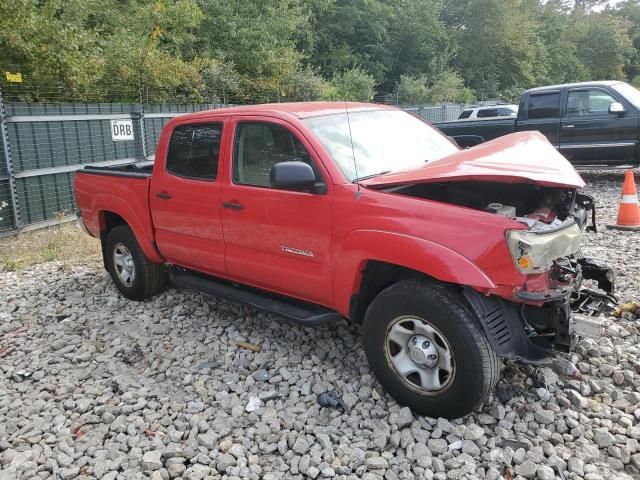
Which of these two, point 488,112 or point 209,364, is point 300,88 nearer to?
point 488,112

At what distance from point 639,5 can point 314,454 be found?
69491 mm

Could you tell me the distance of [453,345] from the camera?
123 inches

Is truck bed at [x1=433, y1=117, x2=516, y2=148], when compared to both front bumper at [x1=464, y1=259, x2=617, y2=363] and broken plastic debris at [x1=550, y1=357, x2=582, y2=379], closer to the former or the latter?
broken plastic debris at [x1=550, y1=357, x2=582, y2=379]

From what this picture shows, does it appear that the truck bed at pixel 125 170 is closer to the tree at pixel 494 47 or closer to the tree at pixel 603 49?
the tree at pixel 494 47

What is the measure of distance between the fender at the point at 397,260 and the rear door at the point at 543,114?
29.0ft

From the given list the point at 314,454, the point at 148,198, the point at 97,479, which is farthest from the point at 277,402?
the point at 148,198

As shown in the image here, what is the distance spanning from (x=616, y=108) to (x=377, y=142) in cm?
797

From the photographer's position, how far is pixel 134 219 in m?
5.30

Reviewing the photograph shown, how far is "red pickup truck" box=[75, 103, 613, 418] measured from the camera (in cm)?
307

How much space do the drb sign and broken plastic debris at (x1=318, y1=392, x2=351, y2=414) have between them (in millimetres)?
8651

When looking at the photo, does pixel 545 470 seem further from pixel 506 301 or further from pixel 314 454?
pixel 314 454

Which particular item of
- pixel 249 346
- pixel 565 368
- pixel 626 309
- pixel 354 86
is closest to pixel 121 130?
pixel 249 346

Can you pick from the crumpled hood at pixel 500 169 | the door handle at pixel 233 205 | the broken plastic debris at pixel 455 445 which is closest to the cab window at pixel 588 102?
the crumpled hood at pixel 500 169

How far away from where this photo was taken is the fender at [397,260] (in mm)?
3004
